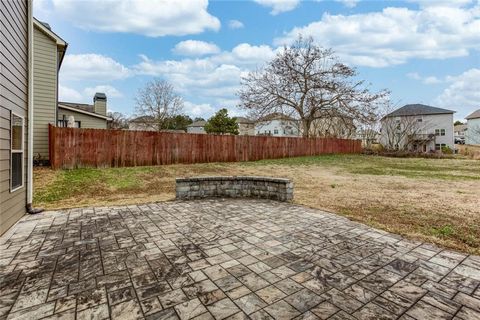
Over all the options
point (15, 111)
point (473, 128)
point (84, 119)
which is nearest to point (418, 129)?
point (473, 128)

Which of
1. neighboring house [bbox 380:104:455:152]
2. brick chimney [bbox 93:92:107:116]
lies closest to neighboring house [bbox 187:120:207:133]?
brick chimney [bbox 93:92:107:116]

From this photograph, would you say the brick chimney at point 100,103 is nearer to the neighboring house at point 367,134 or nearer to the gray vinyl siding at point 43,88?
the gray vinyl siding at point 43,88

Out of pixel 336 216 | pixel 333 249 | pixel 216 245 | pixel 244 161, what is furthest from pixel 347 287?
pixel 244 161

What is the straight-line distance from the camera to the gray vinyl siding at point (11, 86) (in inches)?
137

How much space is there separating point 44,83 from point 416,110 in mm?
35986

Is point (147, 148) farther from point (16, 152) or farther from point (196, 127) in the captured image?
point (196, 127)

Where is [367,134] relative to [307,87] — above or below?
below

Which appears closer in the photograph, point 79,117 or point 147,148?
point 147,148

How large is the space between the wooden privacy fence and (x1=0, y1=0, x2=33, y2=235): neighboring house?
17.6ft

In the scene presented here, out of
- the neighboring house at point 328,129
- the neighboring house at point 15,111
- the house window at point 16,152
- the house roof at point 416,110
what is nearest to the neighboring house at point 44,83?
the neighboring house at point 15,111

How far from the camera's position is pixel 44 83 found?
10.6 m

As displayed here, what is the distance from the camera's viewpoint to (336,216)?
4707mm

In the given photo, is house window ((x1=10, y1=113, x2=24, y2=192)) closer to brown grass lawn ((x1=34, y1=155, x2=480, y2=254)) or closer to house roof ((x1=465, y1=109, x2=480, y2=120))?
brown grass lawn ((x1=34, y1=155, x2=480, y2=254))

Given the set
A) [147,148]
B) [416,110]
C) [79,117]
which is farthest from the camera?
[416,110]
